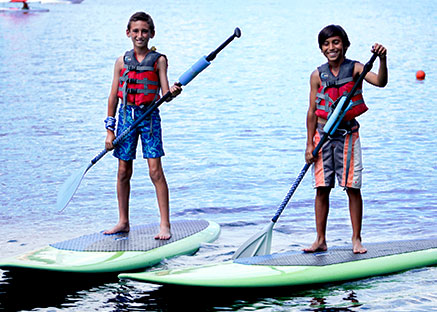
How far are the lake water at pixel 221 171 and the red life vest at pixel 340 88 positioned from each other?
120 centimetres

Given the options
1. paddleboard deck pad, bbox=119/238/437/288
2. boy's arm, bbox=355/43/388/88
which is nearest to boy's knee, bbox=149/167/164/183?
paddleboard deck pad, bbox=119/238/437/288

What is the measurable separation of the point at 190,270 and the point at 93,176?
4.50m

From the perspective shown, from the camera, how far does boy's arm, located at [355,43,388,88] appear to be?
5645mm

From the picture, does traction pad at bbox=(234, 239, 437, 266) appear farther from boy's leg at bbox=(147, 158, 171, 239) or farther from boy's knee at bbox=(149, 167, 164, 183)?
boy's knee at bbox=(149, 167, 164, 183)

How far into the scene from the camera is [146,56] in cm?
657

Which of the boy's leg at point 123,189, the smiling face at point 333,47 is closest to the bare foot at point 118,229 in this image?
the boy's leg at point 123,189

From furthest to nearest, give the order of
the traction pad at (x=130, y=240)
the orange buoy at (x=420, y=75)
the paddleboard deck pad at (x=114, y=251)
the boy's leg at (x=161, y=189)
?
the orange buoy at (x=420, y=75)
the boy's leg at (x=161, y=189)
the traction pad at (x=130, y=240)
the paddleboard deck pad at (x=114, y=251)

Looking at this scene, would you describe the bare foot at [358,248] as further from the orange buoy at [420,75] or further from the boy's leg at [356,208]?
the orange buoy at [420,75]

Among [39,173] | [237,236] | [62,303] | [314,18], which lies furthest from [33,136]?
[314,18]

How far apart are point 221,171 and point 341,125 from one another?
4.30 meters

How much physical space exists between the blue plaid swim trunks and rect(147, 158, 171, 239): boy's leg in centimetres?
7

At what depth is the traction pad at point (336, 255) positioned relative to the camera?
6.00m

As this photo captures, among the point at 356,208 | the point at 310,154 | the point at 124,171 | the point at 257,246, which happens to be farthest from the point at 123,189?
the point at 356,208

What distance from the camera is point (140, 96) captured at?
6555 millimetres
